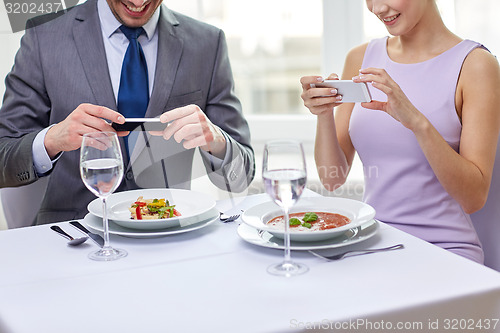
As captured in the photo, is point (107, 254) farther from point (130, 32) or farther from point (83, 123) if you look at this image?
point (130, 32)


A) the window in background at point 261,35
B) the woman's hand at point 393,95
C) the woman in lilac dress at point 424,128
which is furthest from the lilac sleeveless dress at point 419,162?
the window in background at point 261,35

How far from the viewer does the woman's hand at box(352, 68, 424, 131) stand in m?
1.49

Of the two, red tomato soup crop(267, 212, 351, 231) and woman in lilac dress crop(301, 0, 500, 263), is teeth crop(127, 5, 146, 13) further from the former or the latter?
red tomato soup crop(267, 212, 351, 231)

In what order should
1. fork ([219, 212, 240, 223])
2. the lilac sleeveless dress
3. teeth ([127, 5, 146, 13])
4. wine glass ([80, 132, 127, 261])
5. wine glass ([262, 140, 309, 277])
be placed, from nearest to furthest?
wine glass ([262, 140, 309, 277]) → wine glass ([80, 132, 127, 261]) → fork ([219, 212, 240, 223]) → the lilac sleeveless dress → teeth ([127, 5, 146, 13])

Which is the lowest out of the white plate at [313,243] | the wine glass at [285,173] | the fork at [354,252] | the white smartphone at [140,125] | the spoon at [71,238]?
the fork at [354,252]

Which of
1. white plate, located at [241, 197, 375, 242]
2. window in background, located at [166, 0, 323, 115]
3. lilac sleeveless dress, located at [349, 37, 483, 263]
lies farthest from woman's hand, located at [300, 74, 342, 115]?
window in background, located at [166, 0, 323, 115]

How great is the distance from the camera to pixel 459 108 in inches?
65.8

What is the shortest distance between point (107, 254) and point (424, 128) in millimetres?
840

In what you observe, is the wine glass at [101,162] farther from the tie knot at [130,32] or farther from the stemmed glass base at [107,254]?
the tie knot at [130,32]

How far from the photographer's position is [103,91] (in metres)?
1.89

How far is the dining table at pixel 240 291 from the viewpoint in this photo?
34.6 inches

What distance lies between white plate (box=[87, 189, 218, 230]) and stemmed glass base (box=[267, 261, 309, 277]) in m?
0.28

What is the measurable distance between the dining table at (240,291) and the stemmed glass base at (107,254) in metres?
0.02

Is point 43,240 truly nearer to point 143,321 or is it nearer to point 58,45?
point 143,321
